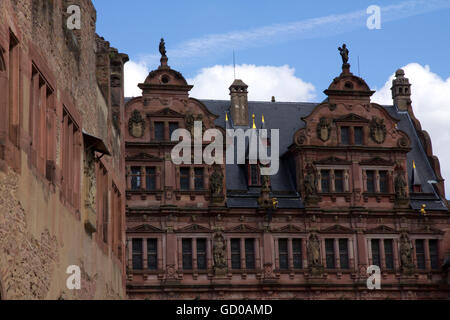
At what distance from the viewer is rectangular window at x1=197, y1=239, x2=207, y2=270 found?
4650cm

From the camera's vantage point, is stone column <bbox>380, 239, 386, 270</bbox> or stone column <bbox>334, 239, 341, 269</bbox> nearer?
stone column <bbox>334, 239, 341, 269</bbox>

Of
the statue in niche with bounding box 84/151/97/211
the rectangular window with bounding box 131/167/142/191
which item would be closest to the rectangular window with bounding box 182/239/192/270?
the rectangular window with bounding box 131/167/142/191

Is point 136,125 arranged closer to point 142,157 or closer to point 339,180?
point 142,157

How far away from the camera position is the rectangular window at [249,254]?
46938 millimetres

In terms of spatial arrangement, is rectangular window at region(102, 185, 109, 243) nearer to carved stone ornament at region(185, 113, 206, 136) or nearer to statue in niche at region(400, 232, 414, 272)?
carved stone ornament at region(185, 113, 206, 136)

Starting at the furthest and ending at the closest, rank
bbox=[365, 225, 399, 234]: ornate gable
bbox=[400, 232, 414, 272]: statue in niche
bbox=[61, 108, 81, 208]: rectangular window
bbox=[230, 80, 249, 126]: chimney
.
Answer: bbox=[230, 80, 249, 126]: chimney, bbox=[365, 225, 399, 234]: ornate gable, bbox=[400, 232, 414, 272]: statue in niche, bbox=[61, 108, 81, 208]: rectangular window

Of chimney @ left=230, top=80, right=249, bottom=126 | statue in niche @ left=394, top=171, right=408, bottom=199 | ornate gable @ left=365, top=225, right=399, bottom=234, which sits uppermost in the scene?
chimney @ left=230, top=80, right=249, bottom=126

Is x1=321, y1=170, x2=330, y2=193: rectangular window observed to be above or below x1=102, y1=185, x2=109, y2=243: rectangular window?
above

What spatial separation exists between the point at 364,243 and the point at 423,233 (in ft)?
11.1

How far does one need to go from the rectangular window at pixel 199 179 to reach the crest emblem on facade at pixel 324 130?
6788mm

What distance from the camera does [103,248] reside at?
23.7 m

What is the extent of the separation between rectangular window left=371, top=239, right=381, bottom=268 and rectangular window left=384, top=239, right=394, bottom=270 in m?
0.37

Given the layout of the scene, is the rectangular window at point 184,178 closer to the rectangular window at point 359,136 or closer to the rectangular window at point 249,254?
the rectangular window at point 249,254
